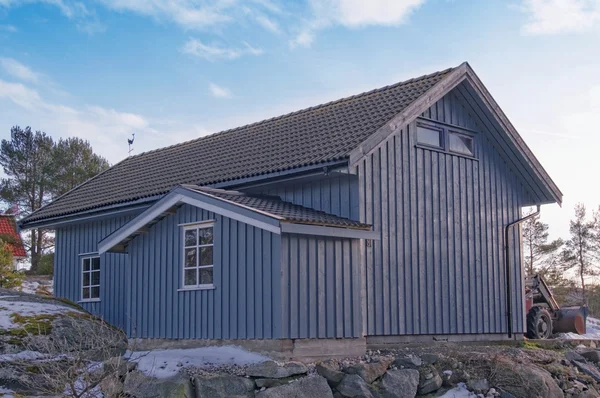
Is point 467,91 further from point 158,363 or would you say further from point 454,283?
point 158,363

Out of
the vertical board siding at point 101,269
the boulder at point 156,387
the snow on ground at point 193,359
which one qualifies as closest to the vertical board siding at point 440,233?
the snow on ground at point 193,359

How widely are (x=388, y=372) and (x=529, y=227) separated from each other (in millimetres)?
34679

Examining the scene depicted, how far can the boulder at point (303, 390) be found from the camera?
436 inches

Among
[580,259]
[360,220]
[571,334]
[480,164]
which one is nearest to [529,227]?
[580,259]

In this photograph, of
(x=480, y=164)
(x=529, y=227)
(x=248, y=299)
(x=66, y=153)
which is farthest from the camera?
(x=529, y=227)

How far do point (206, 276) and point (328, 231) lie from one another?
2551 millimetres

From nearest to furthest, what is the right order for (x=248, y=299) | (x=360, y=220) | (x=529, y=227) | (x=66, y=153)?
(x=248, y=299) < (x=360, y=220) < (x=66, y=153) < (x=529, y=227)

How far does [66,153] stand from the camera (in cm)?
3922

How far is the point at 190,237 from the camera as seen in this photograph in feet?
47.0

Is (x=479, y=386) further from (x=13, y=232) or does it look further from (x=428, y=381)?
(x=13, y=232)

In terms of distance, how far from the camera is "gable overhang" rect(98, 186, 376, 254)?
40.7 ft

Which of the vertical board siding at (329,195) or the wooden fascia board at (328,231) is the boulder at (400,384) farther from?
the vertical board siding at (329,195)

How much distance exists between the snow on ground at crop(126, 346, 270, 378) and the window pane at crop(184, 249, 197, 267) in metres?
1.67

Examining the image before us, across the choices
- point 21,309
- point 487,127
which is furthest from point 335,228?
point 21,309
